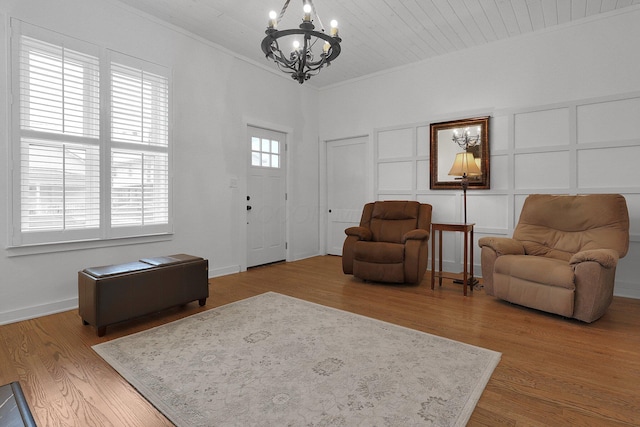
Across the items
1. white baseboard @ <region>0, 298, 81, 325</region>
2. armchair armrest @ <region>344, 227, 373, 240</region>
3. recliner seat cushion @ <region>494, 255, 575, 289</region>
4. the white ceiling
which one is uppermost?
the white ceiling

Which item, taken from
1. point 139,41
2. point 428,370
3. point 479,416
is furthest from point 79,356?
point 139,41

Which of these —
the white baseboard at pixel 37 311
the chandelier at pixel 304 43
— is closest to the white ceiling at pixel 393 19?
the chandelier at pixel 304 43

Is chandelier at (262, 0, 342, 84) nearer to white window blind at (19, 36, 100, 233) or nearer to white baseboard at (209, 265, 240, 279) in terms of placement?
white window blind at (19, 36, 100, 233)

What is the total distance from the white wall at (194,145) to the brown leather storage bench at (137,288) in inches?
22.9

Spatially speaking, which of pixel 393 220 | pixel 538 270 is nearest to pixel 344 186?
pixel 393 220

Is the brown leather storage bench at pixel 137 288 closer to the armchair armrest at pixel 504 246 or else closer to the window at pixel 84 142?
the window at pixel 84 142

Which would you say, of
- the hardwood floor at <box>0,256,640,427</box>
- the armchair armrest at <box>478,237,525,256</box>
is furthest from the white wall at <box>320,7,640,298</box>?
the hardwood floor at <box>0,256,640,427</box>

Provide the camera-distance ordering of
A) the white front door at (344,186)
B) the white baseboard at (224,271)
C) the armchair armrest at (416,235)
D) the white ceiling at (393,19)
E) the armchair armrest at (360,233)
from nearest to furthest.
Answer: the white ceiling at (393,19) → the armchair armrest at (416,235) → the armchair armrest at (360,233) → the white baseboard at (224,271) → the white front door at (344,186)

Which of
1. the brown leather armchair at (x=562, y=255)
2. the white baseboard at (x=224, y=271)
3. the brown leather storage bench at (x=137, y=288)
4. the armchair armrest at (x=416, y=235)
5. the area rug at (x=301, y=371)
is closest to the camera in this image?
the area rug at (x=301, y=371)

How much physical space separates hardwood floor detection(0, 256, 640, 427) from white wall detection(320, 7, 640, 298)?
1252mm

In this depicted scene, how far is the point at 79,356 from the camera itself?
2221mm

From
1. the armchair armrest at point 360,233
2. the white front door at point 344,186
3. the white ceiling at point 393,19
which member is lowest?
the armchair armrest at point 360,233

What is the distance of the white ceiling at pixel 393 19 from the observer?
341 centimetres

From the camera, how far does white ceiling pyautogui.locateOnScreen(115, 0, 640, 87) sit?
341cm
